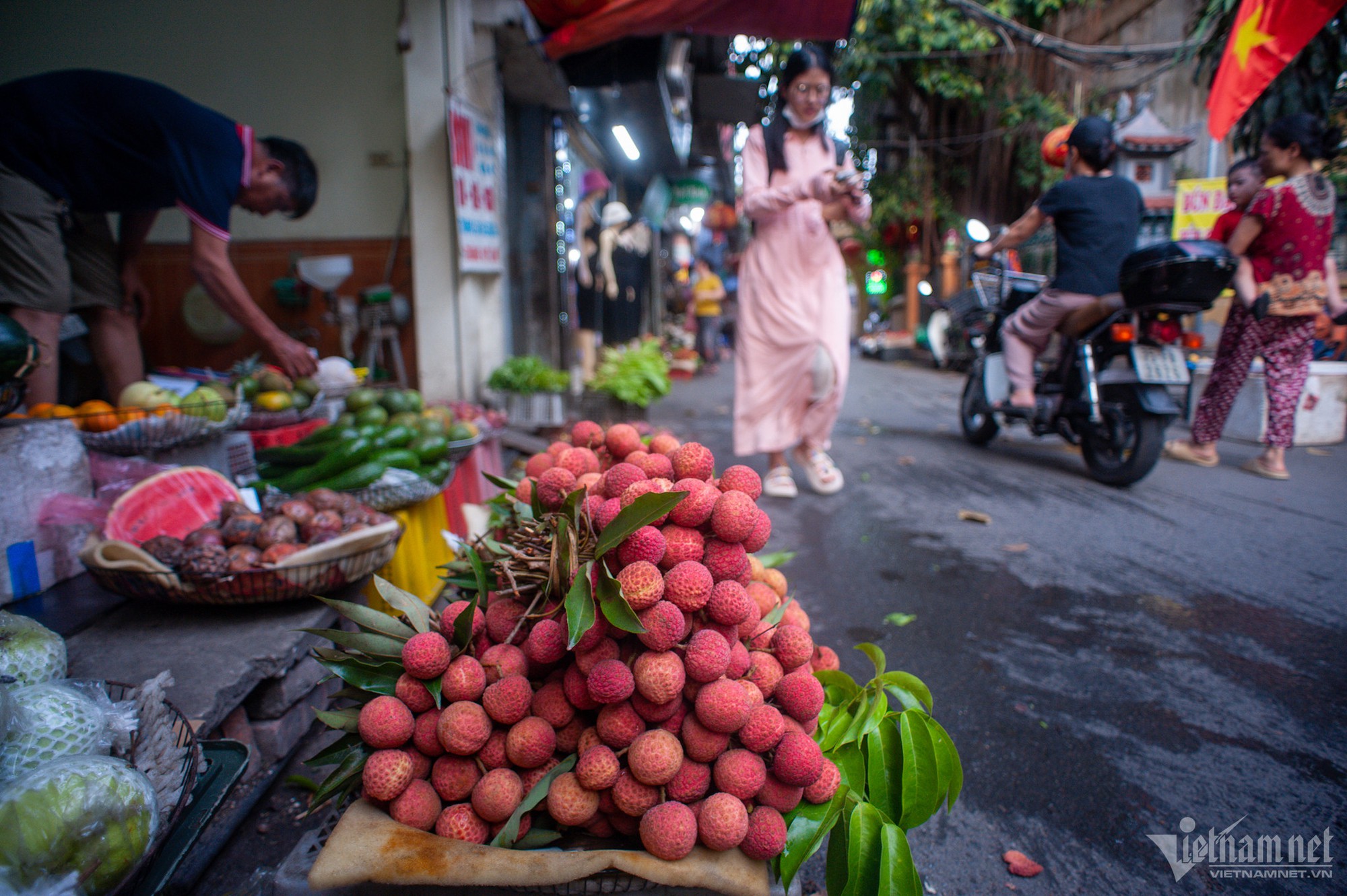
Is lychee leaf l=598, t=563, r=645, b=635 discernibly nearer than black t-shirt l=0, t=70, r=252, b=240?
Yes

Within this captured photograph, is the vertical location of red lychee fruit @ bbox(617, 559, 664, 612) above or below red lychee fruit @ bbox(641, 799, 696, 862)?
above

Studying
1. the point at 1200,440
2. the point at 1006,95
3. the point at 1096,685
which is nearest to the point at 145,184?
the point at 1096,685

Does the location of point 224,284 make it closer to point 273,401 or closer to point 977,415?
point 273,401

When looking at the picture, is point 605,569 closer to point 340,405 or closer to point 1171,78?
point 340,405

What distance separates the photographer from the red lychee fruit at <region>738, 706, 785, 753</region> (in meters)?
1.12

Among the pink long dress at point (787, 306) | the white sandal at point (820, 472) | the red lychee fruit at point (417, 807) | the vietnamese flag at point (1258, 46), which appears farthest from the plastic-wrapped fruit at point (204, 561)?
the vietnamese flag at point (1258, 46)

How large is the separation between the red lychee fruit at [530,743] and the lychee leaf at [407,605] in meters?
0.36

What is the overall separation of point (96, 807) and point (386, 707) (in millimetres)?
393

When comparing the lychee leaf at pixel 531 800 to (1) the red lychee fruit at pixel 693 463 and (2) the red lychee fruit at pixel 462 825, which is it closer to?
(2) the red lychee fruit at pixel 462 825

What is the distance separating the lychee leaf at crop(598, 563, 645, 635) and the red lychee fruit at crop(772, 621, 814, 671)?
358mm

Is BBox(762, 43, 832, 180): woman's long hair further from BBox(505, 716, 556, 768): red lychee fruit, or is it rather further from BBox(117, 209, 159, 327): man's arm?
BBox(505, 716, 556, 768): red lychee fruit

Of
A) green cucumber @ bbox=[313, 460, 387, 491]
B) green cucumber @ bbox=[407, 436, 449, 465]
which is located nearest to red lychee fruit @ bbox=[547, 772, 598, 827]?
green cucumber @ bbox=[313, 460, 387, 491]

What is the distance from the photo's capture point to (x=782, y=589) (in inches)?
65.4

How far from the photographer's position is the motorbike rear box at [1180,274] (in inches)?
150
